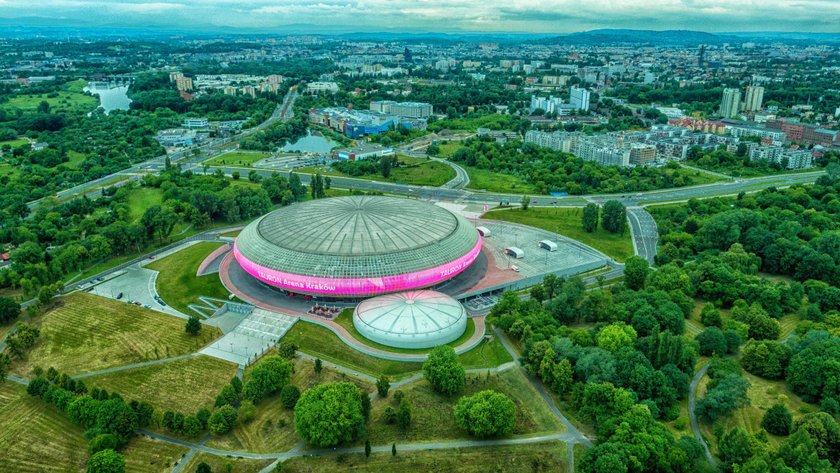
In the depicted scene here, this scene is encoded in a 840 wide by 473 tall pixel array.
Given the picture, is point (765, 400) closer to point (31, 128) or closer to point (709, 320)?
point (709, 320)

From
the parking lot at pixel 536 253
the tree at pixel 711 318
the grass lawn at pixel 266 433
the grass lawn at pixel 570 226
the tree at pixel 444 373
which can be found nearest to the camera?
the grass lawn at pixel 266 433

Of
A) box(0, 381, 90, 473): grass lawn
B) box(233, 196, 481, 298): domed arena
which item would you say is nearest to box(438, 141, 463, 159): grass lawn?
box(233, 196, 481, 298): domed arena

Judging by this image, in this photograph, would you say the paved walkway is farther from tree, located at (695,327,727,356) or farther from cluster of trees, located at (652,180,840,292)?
cluster of trees, located at (652,180,840,292)

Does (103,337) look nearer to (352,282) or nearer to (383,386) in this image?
(352,282)

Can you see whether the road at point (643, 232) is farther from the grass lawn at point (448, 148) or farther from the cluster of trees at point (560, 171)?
the grass lawn at point (448, 148)

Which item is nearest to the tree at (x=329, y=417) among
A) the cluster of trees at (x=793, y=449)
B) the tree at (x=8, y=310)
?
the cluster of trees at (x=793, y=449)

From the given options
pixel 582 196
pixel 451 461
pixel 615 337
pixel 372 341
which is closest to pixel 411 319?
pixel 372 341
